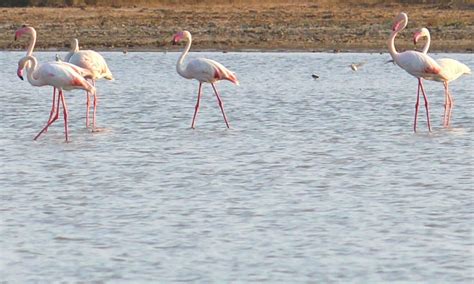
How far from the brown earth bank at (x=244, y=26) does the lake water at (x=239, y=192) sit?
30.7ft

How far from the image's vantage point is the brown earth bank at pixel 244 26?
1080 inches

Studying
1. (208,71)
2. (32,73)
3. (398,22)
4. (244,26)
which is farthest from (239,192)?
(244,26)

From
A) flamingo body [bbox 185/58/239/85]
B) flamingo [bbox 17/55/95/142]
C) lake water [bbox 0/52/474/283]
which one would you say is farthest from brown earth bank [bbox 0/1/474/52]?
flamingo [bbox 17/55/95/142]

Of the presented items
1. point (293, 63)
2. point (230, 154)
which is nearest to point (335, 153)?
point (230, 154)

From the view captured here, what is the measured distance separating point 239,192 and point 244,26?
21.1m

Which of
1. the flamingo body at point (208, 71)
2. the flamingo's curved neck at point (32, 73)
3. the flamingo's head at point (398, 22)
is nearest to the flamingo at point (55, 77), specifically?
the flamingo's curved neck at point (32, 73)

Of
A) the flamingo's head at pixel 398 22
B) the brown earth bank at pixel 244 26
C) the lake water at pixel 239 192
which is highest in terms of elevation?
the flamingo's head at pixel 398 22

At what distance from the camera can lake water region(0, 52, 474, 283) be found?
722cm

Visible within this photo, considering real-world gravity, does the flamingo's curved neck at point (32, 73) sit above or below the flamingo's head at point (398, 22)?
below

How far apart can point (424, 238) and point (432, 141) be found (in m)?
5.33

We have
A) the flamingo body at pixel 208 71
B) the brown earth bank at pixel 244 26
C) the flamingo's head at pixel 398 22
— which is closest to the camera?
the flamingo body at pixel 208 71

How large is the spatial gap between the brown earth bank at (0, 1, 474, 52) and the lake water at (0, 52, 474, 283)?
9361 millimetres

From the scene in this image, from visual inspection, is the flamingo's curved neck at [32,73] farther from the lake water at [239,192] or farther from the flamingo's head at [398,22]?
the flamingo's head at [398,22]

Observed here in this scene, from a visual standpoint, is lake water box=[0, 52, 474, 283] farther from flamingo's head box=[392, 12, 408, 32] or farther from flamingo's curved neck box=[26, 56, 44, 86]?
flamingo's head box=[392, 12, 408, 32]
